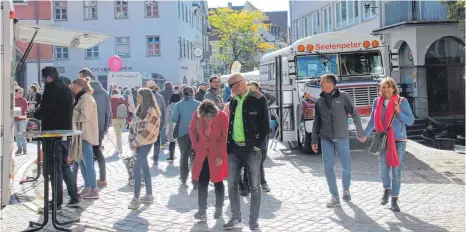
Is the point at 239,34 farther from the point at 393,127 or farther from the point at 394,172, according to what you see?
the point at 394,172

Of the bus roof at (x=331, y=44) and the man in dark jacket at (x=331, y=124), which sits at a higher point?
the bus roof at (x=331, y=44)

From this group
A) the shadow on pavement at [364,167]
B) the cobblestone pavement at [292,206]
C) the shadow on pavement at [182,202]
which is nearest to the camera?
the cobblestone pavement at [292,206]

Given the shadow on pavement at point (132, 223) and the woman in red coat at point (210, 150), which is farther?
the woman in red coat at point (210, 150)

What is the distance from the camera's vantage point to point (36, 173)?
12.5 metres

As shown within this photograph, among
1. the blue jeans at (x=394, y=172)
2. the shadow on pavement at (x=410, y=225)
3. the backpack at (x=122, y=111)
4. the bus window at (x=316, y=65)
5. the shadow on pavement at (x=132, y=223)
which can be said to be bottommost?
the shadow on pavement at (x=410, y=225)

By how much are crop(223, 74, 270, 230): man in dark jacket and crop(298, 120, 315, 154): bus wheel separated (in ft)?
25.4

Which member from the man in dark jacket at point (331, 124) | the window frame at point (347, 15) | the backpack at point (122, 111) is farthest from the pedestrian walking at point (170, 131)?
the window frame at point (347, 15)

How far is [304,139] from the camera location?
1546 cm

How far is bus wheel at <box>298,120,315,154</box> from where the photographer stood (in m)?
15.2

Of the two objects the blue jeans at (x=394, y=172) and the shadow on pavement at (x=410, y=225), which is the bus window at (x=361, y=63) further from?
the shadow on pavement at (x=410, y=225)

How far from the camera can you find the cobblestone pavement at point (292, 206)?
307 inches

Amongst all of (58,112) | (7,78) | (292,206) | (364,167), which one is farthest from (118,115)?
(292,206)

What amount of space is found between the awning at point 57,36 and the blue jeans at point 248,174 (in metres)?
4.00

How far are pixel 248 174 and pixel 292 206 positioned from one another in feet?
5.43
